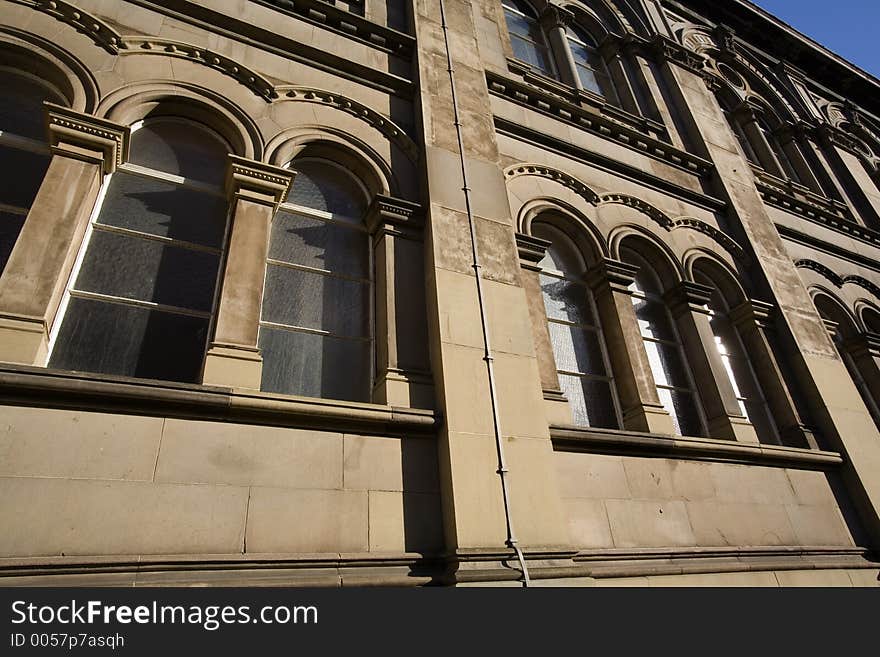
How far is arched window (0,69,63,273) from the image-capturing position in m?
4.03

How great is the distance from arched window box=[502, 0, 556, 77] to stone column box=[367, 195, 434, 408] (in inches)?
218

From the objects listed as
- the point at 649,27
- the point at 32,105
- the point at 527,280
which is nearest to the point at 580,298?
the point at 527,280

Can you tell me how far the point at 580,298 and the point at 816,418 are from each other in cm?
315

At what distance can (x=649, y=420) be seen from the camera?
17.6 feet

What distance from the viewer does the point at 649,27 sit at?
11.4 m

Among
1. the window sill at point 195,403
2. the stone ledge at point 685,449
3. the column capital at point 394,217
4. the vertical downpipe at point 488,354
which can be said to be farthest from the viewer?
the column capital at point 394,217

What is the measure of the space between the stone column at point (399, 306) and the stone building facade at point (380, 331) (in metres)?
0.03

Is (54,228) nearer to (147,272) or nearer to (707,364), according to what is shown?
(147,272)

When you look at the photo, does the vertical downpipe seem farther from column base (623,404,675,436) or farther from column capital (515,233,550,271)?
column base (623,404,675,436)

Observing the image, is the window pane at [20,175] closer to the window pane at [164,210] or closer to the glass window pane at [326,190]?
the window pane at [164,210]

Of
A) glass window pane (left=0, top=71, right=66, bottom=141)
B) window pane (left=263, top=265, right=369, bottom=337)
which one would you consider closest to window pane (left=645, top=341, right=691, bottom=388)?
window pane (left=263, top=265, right=369, bottom=337)

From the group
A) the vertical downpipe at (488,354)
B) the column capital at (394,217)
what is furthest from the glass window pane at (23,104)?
the vertical downpipe at (488,354)

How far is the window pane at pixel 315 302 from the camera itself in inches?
181
